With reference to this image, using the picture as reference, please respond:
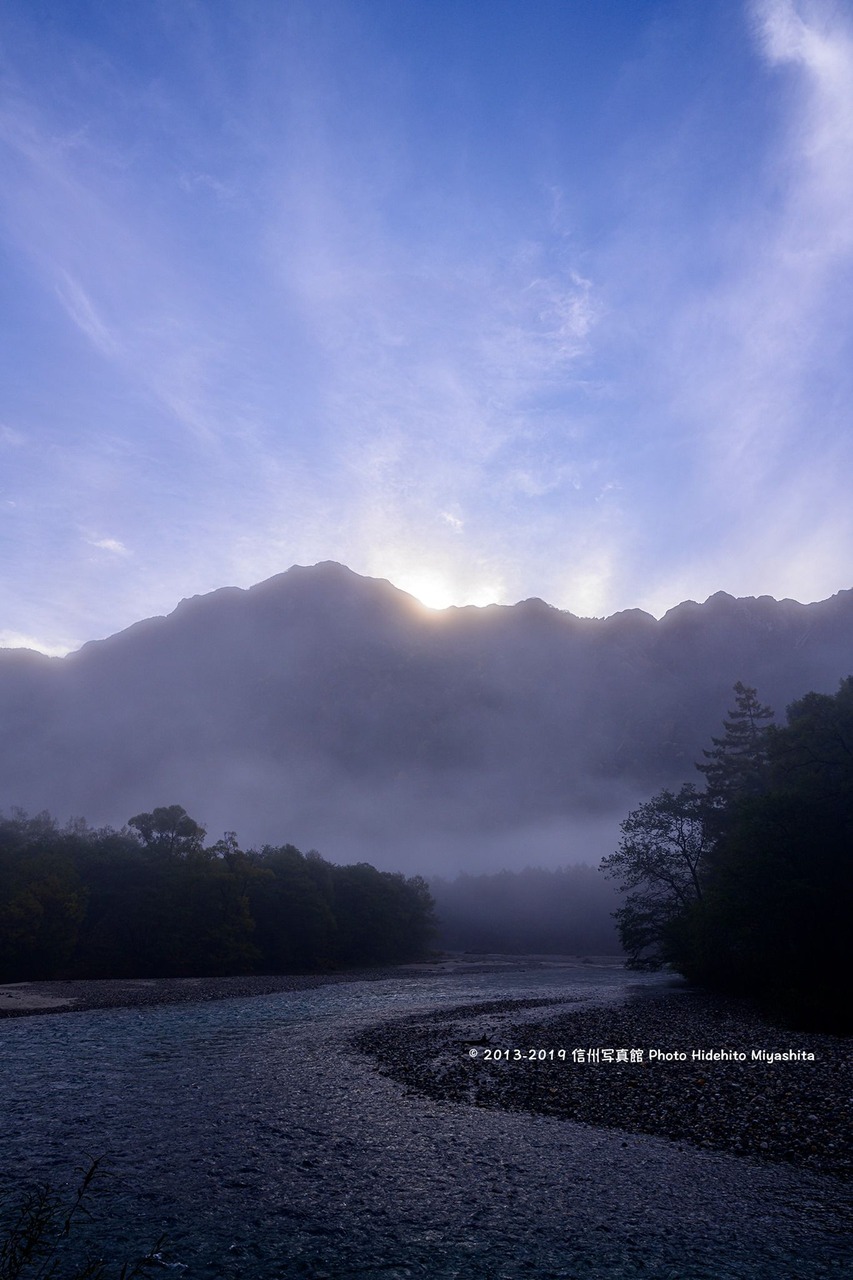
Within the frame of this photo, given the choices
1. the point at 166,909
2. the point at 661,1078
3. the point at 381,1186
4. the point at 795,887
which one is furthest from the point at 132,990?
the point at 381,1186

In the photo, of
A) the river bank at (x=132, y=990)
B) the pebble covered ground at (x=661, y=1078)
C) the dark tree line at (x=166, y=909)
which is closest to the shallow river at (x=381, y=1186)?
the pebble covered ground at (x=661, y=1078)

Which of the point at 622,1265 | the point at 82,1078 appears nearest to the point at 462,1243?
the point at 622,1265

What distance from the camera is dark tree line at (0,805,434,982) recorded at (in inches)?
3086

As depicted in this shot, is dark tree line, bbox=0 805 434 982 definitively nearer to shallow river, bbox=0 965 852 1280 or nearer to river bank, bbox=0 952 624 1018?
river bank, bbox=0 952 624 1018

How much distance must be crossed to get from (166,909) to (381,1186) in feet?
274

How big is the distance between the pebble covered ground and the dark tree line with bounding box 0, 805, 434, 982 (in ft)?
182

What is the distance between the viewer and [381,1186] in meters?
15.3

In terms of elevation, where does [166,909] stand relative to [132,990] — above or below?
above

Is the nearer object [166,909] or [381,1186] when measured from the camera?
[381,1186]

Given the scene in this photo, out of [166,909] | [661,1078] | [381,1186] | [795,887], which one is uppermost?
[166,909]

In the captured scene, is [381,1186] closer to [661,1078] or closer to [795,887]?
[661,1078]

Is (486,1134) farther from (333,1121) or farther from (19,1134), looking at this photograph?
(19,1134)

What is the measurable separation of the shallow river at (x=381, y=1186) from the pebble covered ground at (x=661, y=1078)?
1.35 metres

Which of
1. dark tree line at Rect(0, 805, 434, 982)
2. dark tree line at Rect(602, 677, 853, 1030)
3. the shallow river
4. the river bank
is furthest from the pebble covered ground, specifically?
dark tree line at Rect(0, 805, 434, 982)
